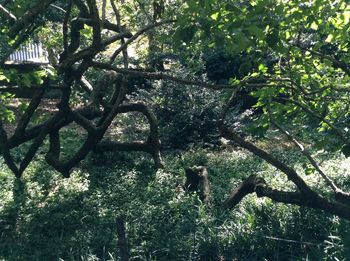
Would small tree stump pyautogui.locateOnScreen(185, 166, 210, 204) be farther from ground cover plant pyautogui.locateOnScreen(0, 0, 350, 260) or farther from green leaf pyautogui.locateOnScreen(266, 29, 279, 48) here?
green leaf pyautogui.locateOnScreen(266, 29, 279, 48)

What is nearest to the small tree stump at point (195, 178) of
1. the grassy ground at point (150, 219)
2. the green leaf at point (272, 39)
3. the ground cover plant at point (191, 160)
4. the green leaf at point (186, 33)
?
the ground cover plant at point (191, 160)

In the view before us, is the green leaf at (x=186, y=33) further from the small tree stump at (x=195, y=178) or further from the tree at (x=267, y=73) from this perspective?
the small tree stump at (x=195, y=178)

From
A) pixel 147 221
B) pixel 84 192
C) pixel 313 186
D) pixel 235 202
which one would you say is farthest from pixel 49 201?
pixel 313 186

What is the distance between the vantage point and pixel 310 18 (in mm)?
4312

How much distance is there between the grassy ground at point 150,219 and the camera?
17.7 feet

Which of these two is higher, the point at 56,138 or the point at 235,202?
the point at 56,138

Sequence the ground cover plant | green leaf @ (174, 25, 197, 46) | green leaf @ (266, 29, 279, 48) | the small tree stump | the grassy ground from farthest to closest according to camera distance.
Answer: the small tree stump → the grassy ground → the ground cover plant → green leaf @ (266, 29, 279, 48) → green leaf @ (174, 25, 197, 46)

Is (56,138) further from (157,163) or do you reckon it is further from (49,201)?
(157,163)

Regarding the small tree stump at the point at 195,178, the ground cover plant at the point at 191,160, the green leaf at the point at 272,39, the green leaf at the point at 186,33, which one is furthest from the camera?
the small tree stump at the point at 195,178

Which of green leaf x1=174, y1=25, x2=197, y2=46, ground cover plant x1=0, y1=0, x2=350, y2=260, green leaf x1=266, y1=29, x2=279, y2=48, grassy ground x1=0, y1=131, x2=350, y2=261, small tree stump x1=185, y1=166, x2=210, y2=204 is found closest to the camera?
green leaf x1=174, y1=25, x2=197, y2=46

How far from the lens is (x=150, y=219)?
6285mm

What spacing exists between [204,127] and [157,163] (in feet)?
7.22

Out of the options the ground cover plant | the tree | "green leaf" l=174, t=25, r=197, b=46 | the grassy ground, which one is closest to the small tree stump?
the ground cover plant

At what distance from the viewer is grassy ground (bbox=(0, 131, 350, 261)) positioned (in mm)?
5410
